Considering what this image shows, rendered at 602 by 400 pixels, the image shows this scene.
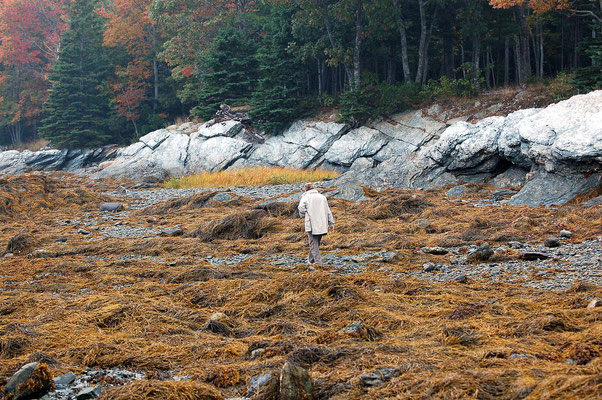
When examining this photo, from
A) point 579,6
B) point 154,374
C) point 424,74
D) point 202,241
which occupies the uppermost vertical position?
point 579,6

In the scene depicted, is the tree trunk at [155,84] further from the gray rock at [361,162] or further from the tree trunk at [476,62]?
the tree trunk at [476,62]

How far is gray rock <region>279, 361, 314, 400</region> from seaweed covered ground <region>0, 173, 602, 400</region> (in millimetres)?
156

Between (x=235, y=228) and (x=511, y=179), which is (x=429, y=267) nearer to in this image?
(x=235, y=228)

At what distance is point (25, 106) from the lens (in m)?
54.8

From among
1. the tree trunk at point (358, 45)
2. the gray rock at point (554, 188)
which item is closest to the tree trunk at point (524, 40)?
the tree trunk at point (358, 45)

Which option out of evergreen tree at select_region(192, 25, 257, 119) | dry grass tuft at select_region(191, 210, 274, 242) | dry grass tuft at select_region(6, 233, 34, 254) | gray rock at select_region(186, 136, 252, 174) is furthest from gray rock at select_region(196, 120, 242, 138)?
dry grass tuft at select_region(6, 233, 34, 254)

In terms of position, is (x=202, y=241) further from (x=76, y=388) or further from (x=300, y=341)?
(x=76, y=388)

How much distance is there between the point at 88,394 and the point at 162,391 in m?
0.56

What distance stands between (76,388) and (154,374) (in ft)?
2.20

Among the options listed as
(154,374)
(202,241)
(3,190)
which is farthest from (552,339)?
(3,190)

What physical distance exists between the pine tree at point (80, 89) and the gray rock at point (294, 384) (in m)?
43.6

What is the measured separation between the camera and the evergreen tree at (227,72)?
37.4 m

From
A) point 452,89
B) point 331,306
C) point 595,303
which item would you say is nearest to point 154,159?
point 452,89

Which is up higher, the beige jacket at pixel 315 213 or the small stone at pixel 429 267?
the beige jacket at pixel 315 213
